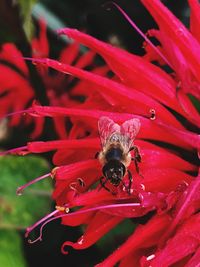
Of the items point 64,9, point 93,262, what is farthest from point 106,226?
point 64,9

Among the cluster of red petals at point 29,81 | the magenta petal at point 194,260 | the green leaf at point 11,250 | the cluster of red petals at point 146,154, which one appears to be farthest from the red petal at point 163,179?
the cluster of red petals at point 29,81

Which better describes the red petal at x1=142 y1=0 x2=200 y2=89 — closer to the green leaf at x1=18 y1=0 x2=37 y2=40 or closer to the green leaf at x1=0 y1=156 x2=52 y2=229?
the green leaf at x1=18 y1=0 x2=37 y2=40

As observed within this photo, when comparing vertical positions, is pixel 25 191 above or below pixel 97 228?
above

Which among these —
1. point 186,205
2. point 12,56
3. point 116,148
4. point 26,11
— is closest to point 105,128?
point 116,148

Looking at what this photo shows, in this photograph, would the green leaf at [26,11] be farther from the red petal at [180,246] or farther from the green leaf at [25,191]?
the red petal at [180,246]

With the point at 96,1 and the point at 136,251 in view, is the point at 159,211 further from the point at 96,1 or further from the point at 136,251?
the point at 96,1

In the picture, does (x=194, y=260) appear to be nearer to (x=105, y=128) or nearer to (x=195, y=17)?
(x=105, y=128)
